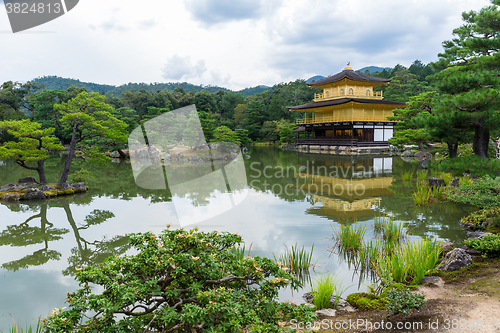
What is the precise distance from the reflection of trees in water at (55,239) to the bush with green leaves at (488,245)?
16.1 ft

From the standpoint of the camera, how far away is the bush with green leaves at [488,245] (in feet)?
12.0

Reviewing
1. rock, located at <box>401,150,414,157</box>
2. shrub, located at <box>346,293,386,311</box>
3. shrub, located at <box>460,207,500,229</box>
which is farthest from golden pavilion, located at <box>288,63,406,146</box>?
shrub, located at <box>346,293,386,311</box>

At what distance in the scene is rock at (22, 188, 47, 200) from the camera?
8.21 metres

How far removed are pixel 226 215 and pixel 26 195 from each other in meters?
5.79

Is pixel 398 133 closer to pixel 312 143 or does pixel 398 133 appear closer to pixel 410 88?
pixel 312 143

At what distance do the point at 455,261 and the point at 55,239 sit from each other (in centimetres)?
611

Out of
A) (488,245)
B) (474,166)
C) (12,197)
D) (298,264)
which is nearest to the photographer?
(488,245)

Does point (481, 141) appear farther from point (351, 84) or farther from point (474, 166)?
point (351, 84)

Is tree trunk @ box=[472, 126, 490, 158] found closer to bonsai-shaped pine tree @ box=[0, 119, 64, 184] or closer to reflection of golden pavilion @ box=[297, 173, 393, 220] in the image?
reflection of golden pavilion @ box=[297, 173, 393, 220]

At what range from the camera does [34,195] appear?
8.26 metres

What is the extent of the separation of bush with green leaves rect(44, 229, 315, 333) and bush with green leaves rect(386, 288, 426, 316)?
86 cm

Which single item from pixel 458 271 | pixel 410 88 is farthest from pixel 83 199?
pixel 410 88

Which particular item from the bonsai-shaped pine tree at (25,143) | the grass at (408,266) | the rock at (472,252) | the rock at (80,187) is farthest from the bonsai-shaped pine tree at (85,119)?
the rock at (472,252)

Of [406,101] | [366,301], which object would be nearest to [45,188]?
[366,301]
